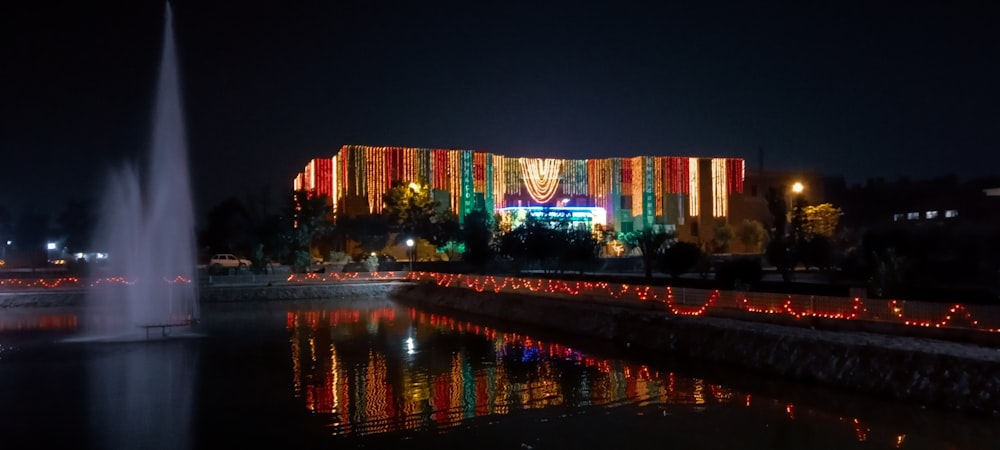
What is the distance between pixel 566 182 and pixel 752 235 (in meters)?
19.6

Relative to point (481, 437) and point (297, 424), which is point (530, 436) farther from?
point (297, 424)

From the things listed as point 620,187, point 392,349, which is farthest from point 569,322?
point 620,187

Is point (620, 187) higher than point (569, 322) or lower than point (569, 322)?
higher

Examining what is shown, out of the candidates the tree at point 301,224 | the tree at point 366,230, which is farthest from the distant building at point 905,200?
the tree at point 301,224

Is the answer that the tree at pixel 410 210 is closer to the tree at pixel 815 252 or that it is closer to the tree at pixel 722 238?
the tree at pixel 722 238

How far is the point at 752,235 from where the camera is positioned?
7700 centimetres

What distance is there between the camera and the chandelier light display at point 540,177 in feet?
274

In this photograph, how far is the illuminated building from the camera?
254ft

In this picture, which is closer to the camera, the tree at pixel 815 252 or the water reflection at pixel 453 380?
the water reflection at pixel 453 380

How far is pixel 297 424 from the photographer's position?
14.5 meters

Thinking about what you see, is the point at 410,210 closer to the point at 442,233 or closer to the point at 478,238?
the point at 442,233

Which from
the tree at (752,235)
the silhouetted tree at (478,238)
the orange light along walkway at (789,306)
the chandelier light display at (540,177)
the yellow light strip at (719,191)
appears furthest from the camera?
the chandelier light display at (540,177)

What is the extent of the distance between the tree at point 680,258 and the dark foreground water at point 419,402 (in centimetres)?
1402

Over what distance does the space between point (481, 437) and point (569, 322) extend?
1642cm
